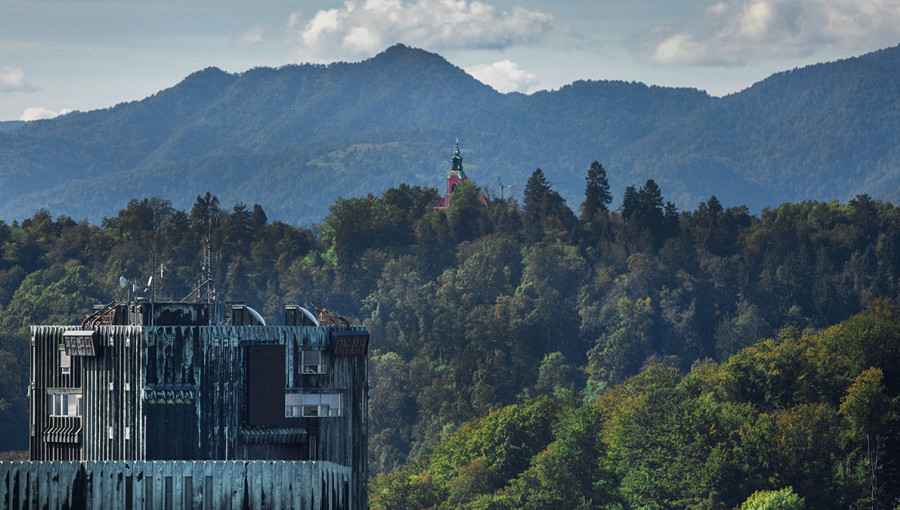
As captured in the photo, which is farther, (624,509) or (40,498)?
(624,509)

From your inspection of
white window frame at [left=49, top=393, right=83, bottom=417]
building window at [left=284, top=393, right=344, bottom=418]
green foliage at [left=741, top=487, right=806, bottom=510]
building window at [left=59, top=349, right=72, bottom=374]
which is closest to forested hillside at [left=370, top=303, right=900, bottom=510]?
green foliage at [left=741, top=487, right=806, bottom=510]

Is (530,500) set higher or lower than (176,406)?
lower

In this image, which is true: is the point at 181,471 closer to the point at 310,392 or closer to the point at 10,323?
the point at 310,392

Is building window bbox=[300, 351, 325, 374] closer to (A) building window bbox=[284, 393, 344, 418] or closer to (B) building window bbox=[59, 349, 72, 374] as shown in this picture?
(A) building window bbox=[284, 393, 344, 418]

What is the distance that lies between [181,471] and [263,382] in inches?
964

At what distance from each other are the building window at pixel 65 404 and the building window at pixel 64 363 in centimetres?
97

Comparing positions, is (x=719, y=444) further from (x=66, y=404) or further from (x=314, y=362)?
(x=66, y=404)

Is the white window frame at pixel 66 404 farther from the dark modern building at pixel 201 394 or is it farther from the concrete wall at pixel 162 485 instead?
the concrete wall at pixel 162 485

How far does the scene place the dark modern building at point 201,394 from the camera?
58438 millimetres

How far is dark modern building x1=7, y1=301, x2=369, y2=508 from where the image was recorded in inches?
2301

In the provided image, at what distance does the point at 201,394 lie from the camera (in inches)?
2309

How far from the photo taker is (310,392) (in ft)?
201

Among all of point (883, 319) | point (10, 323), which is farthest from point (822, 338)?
point (10, 323)

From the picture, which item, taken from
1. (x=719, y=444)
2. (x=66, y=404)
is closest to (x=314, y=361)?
(x=66, y=404)
